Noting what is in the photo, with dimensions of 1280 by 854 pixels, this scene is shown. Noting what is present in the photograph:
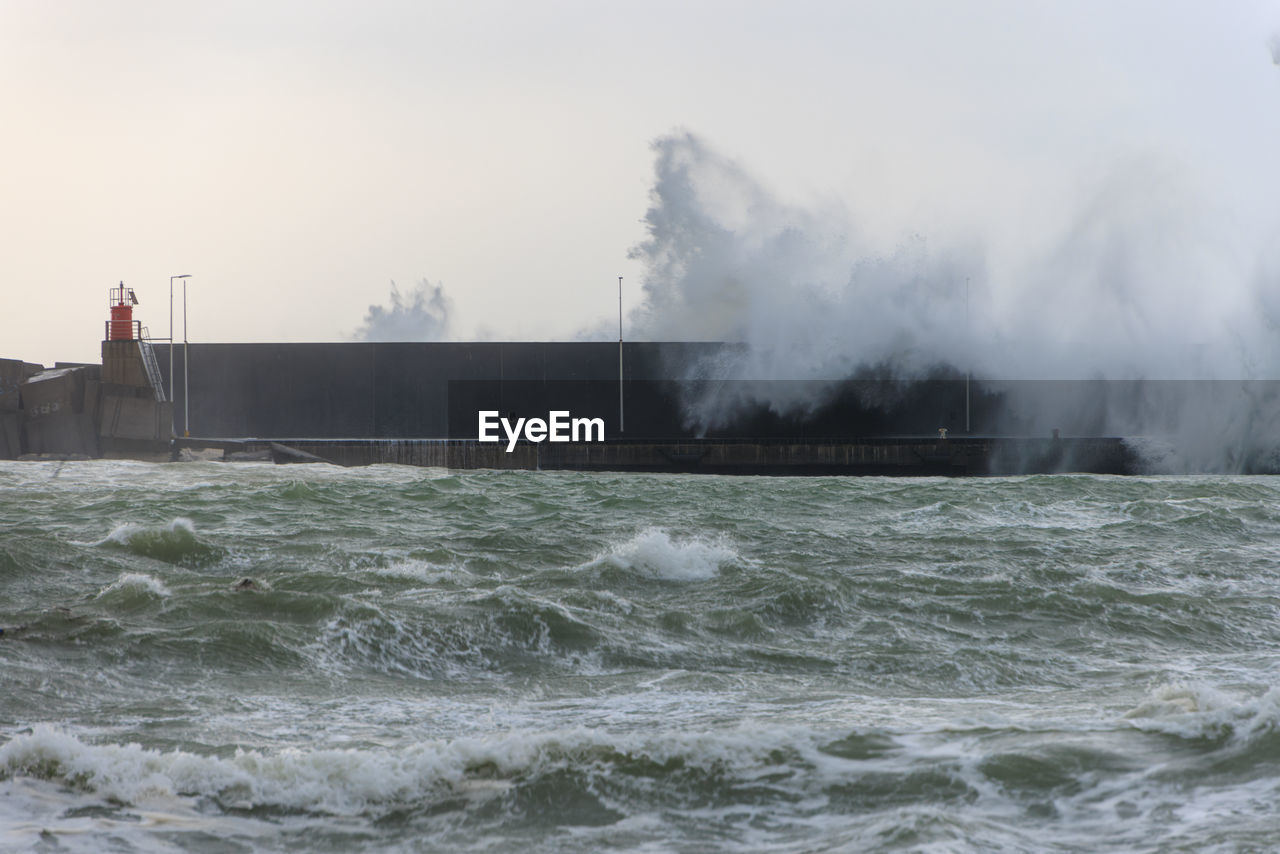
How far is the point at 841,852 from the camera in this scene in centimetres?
328

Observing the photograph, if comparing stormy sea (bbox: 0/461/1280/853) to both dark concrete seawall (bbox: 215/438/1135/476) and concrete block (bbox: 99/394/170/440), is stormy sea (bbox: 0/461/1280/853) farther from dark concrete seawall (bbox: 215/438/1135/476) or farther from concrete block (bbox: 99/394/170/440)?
concrete block (bbox: 99/394/170/440)

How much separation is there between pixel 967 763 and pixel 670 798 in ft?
3.66

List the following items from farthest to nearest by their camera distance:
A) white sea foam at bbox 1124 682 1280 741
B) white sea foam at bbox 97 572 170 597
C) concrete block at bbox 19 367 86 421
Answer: concrete block at bbox 19 367 86 421, white sea foam at bbox 97 572 170 597, white sea foam at bbox 1124 682 1280 741

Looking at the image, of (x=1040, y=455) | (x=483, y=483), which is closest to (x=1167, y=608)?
(x=483, y=483)

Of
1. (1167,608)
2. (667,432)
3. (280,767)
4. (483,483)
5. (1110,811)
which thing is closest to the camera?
(1110,811)

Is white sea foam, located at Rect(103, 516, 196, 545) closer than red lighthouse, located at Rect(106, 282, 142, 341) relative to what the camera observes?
Yes

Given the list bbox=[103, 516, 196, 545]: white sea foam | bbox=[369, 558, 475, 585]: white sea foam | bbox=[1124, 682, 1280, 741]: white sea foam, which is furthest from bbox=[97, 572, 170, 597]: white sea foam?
bbox=[1124, 682, 1280, 741]: white sea foam

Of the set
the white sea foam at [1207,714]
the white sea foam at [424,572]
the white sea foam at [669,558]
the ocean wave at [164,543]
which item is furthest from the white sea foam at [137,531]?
the white sea foam at [1207,714]

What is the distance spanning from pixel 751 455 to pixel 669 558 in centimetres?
1768

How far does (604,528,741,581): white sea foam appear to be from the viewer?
875cm

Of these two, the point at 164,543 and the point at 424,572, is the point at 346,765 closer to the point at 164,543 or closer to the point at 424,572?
the point at 424,572

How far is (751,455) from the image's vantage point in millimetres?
26578

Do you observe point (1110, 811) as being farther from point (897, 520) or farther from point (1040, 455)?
point (1040, 455)

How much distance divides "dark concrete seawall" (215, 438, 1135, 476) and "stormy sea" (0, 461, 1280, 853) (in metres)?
14.1
